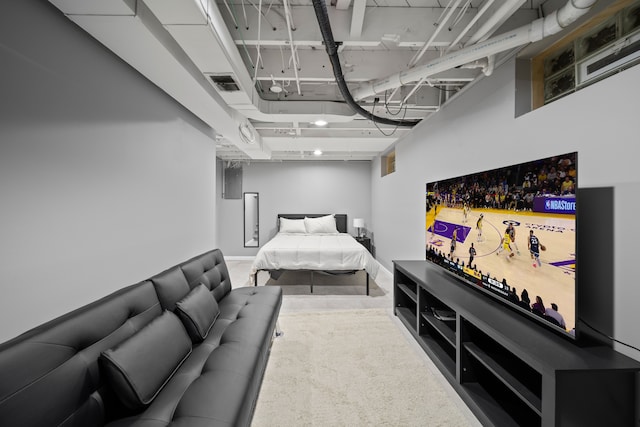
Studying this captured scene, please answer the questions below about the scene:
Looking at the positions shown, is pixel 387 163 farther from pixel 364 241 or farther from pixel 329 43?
pixel 329 43

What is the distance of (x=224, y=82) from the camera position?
6.61ft

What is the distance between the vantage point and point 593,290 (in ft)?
4.25

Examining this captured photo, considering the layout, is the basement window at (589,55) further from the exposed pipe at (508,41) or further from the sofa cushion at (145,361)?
the sofa cushion at (145,361)

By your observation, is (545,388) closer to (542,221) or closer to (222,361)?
(542,221)

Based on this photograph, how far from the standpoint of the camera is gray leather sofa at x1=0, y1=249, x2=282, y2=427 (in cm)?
90

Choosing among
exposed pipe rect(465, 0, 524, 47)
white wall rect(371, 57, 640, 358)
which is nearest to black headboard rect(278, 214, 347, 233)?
white wall rect(371, 57, 640, 358)

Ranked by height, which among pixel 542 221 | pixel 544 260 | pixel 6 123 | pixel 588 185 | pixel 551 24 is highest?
pixel 551 24

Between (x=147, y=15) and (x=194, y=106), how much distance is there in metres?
1.09

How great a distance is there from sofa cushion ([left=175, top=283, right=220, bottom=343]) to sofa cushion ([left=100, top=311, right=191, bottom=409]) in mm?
141

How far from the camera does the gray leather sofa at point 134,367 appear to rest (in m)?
0.90

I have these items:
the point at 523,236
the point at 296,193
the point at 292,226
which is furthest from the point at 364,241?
the point at 523,236

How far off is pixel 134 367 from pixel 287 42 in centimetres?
208

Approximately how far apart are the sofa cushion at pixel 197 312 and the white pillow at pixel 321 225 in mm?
3630

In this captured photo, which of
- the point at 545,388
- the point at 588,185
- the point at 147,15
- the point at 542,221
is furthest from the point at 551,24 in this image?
the point at 147,15
